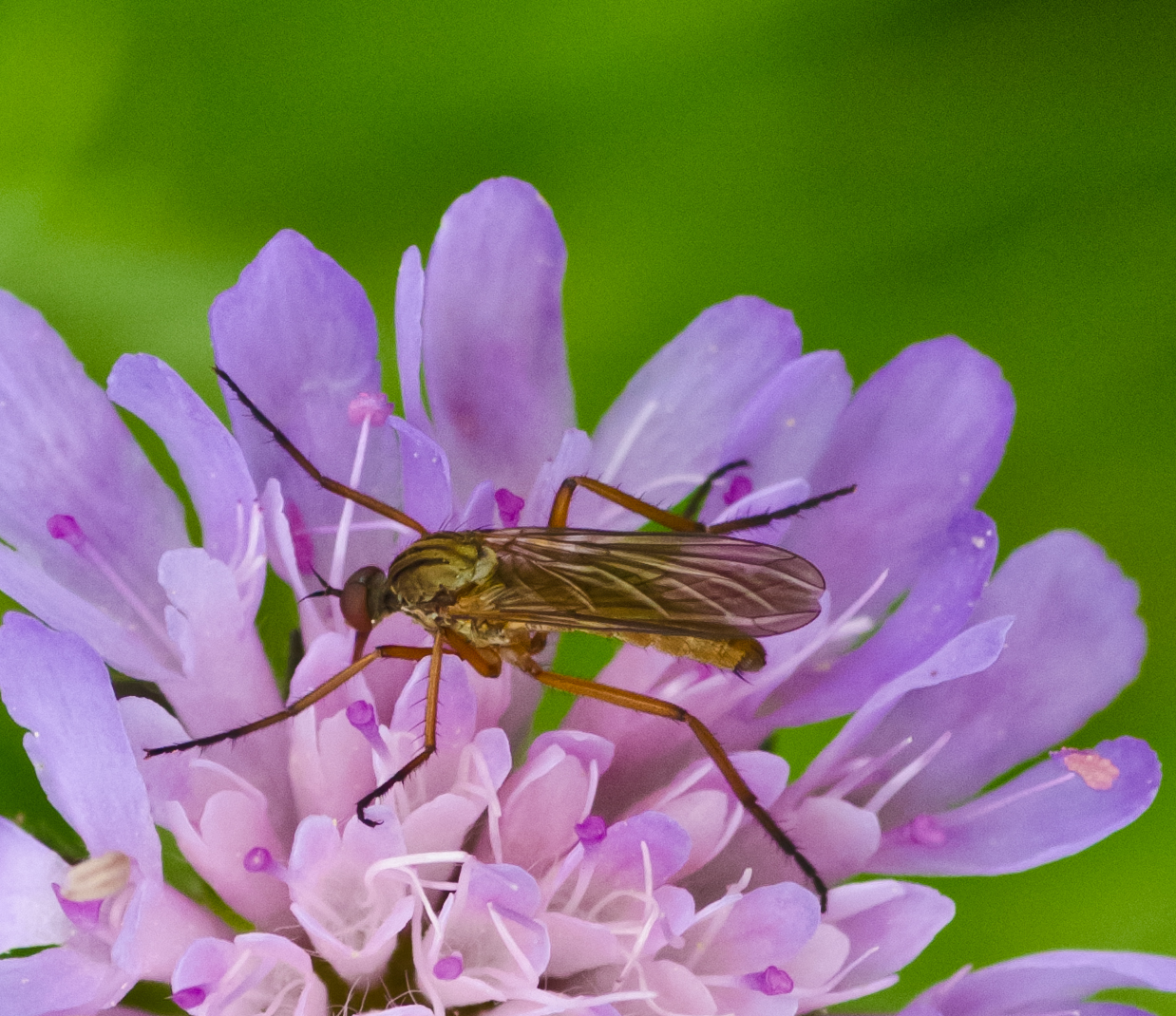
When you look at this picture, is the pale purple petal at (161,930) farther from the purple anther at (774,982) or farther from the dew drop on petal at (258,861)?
the purple anther at (774,982)

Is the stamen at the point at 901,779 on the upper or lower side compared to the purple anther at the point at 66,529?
lower

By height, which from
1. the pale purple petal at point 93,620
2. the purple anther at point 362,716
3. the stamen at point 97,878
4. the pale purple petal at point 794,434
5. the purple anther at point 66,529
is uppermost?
the pale purple petal at point 794,434

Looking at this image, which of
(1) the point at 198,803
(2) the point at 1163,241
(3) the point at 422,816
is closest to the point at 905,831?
(3) the point at 422,816

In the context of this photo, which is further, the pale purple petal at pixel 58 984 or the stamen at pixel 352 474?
the stamen at pixel 352 474

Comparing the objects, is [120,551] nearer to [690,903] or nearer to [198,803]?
[198,803]

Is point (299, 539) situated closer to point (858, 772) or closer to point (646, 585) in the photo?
point (646, 585)

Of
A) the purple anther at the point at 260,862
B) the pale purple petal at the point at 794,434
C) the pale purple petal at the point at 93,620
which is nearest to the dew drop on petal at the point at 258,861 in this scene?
the purple anther at the point at 260,862

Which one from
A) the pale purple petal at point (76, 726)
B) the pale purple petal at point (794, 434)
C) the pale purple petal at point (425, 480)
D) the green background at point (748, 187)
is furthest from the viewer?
the green background at point (748, 187)
